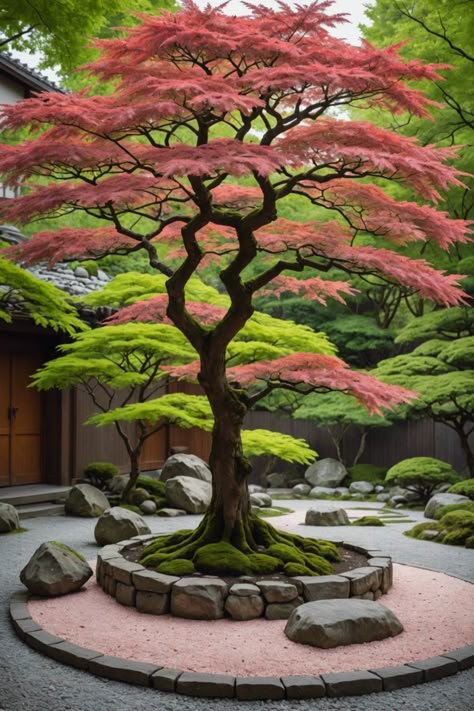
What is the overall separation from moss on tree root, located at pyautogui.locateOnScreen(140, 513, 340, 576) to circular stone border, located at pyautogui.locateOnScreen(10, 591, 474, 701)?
1650 mm

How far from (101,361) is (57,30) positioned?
5.27 meters

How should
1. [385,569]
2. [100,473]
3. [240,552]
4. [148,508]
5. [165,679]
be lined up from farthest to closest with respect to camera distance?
[100,473] < [148,508] < [385,569] < [240,552] < [165,679]

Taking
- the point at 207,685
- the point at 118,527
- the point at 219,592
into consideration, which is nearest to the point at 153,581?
the point at 219,592

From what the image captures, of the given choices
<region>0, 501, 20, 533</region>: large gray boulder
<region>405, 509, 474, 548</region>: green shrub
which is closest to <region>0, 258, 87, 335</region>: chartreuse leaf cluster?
<region>0, 501, 20, 533</region>: large gray boulder

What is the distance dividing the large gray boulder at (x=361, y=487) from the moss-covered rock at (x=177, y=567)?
1071cm

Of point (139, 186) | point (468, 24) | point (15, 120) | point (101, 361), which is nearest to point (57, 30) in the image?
point (15, 120)

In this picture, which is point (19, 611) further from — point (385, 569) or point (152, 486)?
point (152, 486)

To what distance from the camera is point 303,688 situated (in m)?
4.50

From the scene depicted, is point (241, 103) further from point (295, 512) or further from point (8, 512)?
point (295, 512)

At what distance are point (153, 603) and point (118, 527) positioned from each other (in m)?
3.01

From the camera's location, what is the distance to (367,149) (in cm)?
586

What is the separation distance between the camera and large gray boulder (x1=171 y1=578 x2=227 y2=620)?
6.04 metres

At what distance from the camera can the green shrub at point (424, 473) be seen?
1380 centimetres

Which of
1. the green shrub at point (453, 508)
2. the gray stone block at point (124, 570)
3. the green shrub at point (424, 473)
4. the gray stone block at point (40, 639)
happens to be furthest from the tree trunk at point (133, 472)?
the gray stone block at point (40, 639)
